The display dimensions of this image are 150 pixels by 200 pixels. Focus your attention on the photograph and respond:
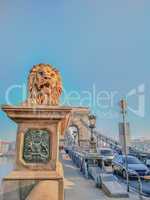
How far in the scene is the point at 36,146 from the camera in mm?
4910

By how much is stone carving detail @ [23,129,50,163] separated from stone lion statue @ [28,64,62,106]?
0.65m

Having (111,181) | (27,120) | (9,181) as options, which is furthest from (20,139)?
(111,181)

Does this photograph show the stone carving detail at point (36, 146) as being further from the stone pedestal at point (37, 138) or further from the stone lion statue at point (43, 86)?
the stone lion statue at point (43, 86)

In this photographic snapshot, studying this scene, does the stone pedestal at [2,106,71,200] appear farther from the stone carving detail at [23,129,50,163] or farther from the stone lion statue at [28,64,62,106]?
the stone lion statue at [28,64,62,106]

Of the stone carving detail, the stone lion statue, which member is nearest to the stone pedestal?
the stone carving detail

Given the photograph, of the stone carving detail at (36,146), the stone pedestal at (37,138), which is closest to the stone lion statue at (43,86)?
the stone pedestal at (37,138)

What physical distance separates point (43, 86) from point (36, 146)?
1277 mm

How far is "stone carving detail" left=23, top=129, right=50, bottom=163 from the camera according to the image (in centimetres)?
484

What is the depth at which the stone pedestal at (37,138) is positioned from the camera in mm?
4781

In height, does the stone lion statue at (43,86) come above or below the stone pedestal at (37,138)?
above

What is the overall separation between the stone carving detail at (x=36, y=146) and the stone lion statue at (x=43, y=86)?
65cm

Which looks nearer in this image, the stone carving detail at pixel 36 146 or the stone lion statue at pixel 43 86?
the stone carving detail at pixel 36 146

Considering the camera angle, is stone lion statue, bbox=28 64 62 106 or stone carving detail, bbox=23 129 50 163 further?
stone lion statue, bbox=28 64 62 106

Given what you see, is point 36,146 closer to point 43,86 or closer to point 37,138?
point 37,138
